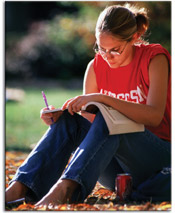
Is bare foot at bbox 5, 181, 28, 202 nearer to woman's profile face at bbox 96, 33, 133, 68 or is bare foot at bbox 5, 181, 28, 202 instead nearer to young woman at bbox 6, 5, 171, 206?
young woman at bbox 6, 5, 171, 206

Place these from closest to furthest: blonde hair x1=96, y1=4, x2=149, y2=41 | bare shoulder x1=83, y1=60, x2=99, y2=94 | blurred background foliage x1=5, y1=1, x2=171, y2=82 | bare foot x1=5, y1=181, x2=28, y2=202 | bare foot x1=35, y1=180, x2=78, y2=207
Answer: bare foot x1=35, y1=180, x2=78, y2=207
bare foot x1=5, y1=181, x2=28, y2=202
blonde hair x1=96, y1=4, x2=149, y2=41
bare shoulder x1=83, y1=60, x2=99, y2=94
blurred background foliage x1=5, y1=1, x2=171, y2=82

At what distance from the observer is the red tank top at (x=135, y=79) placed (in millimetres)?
2750

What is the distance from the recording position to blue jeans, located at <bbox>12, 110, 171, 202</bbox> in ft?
7.82

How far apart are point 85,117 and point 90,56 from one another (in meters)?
8.43

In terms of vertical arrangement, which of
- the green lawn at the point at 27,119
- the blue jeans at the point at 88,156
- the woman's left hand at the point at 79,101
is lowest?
the green lawn at the point at 27,119

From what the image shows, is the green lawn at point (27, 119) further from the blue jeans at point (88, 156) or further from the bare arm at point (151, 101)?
the bare arm at point (151, 101)

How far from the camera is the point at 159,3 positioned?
974 centimetres

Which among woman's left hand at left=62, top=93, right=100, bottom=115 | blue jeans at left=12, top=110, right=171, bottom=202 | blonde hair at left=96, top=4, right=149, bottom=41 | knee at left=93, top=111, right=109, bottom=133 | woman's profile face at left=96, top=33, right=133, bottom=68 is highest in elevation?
blonde hair at left=96, top=4, right=149, bottom=41

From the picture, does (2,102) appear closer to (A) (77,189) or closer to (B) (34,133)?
(A) (77,189)

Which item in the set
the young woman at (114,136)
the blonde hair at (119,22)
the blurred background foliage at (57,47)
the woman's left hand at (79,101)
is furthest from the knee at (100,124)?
the blurred background foliage at (57,47)

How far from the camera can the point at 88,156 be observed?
2.37 metres

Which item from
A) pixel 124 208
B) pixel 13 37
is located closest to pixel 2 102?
pixel 124 208

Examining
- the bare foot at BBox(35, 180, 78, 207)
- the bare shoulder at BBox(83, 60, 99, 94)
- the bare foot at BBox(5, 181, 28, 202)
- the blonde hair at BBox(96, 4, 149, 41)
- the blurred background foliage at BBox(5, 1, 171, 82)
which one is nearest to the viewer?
the bare foot at BBox(35, 180, 78, 207)

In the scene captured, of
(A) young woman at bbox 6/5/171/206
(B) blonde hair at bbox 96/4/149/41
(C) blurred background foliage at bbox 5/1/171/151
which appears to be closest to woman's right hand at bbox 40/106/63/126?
(A) young woman at bbox 6/5/171/206
